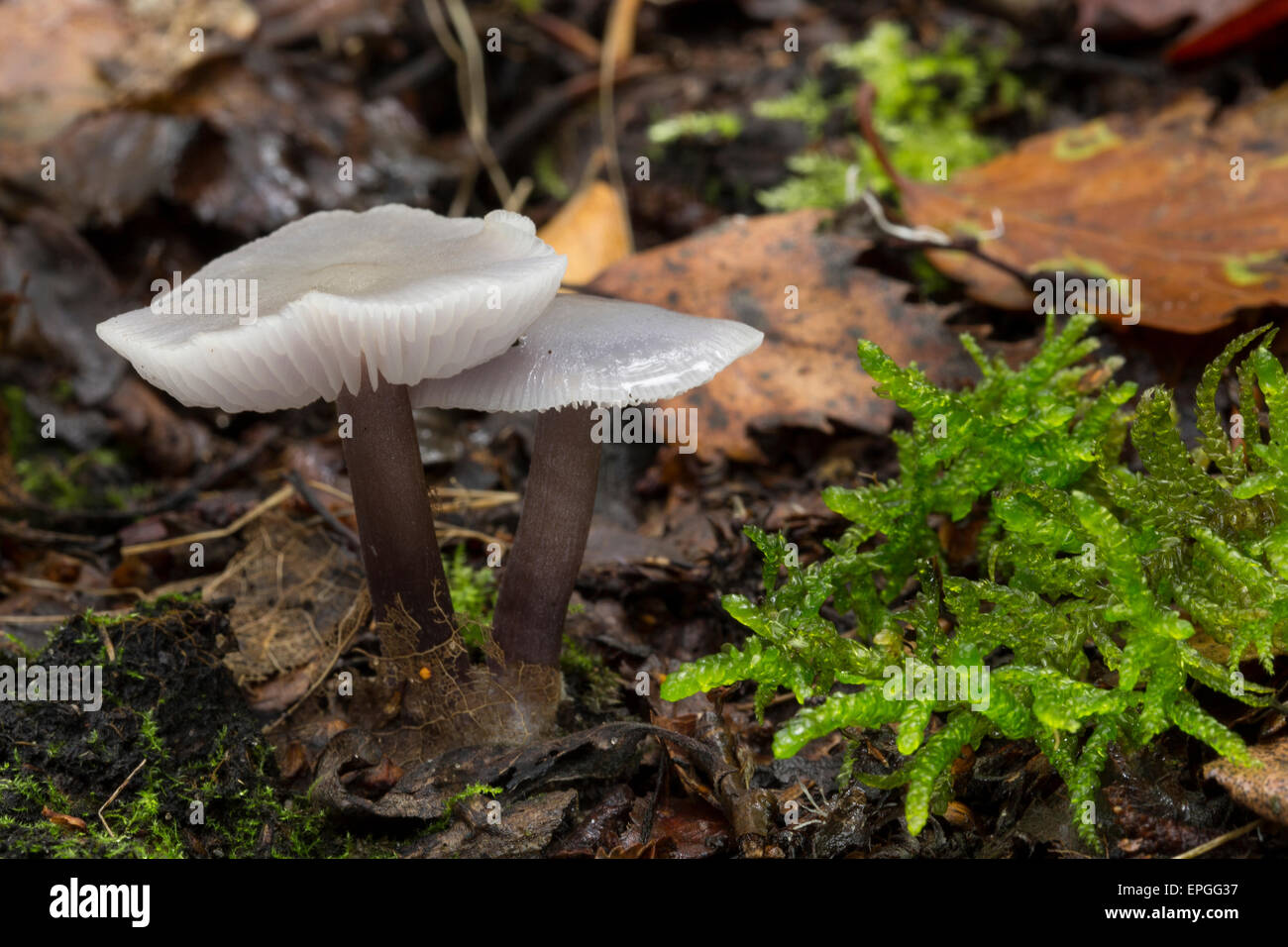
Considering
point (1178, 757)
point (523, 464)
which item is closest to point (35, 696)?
point (523, 464)

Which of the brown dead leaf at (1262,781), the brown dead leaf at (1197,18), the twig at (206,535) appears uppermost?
the brown dead leaf at (1197,18)

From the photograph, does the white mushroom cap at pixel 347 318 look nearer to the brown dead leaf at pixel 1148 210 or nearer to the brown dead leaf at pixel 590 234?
the brown dead leaf at pixel 590 234

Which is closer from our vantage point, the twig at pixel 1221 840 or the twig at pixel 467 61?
the twig at pixel 1221 840

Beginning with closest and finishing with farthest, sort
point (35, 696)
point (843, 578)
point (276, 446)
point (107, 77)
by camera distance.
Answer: point (35, 696) → point (843, 578) → point (276, 446) → point (107, 77)

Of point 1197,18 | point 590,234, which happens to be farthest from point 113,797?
point 1197,18

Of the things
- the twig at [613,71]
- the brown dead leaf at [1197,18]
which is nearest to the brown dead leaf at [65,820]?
the twig at [613,71]

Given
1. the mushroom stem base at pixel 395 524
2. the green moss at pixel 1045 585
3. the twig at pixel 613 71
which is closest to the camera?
the green moss at pixel 1045 585
